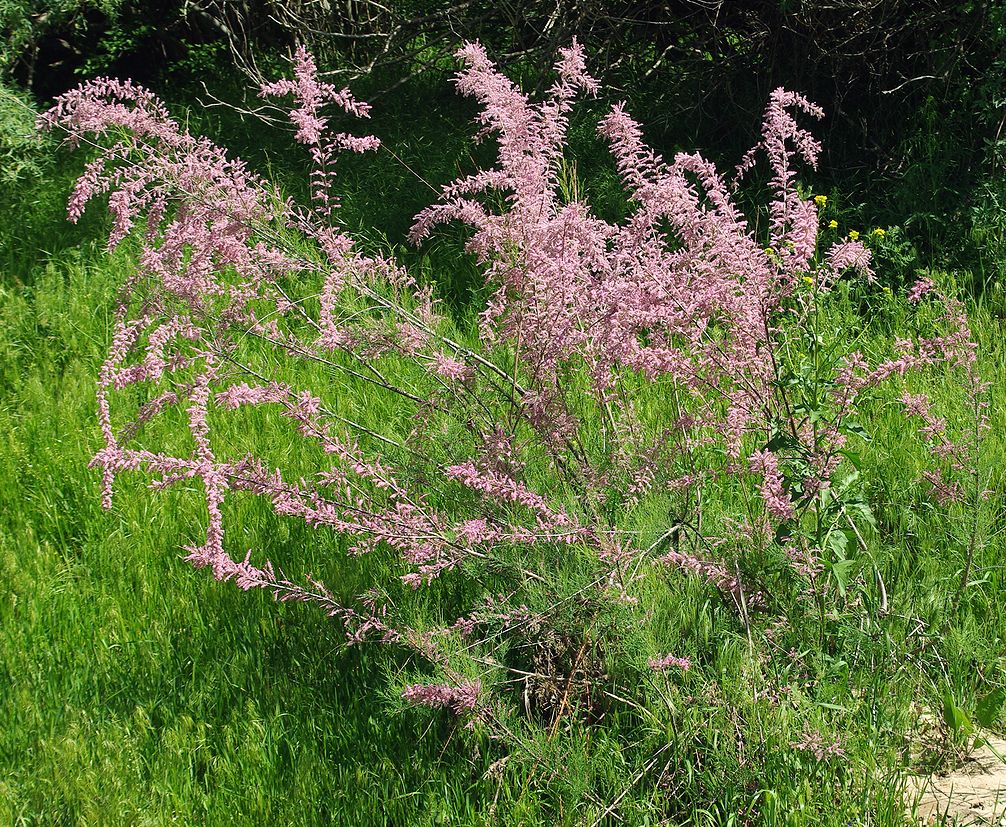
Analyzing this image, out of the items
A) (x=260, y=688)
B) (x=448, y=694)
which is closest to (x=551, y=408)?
(x=448, y=694)

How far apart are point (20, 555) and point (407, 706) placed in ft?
6.82

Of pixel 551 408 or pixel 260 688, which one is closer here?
pixel 551 408

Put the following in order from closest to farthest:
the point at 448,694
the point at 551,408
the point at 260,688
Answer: the point at 448,694 < the point at 551,408 < the point at 260,688

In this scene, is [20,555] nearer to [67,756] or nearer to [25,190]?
[67,756]

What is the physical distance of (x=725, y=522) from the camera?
10.2 ft

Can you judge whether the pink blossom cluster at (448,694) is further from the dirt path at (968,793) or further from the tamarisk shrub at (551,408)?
the dirt path at (968,793)

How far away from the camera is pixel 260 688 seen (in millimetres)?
3338

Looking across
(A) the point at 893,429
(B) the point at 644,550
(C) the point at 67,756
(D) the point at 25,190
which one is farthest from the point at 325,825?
(D) the point at 25,190

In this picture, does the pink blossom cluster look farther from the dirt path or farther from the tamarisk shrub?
the dirt path

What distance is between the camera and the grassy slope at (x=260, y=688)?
2.67 m

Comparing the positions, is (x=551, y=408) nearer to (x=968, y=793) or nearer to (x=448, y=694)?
(x=448, y=694)

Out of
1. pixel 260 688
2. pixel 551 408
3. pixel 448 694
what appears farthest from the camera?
pixel 260 688

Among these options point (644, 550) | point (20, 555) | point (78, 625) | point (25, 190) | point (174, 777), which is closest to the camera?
point (644, 550)

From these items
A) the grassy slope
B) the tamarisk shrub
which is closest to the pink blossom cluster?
the tamarisk shrub
